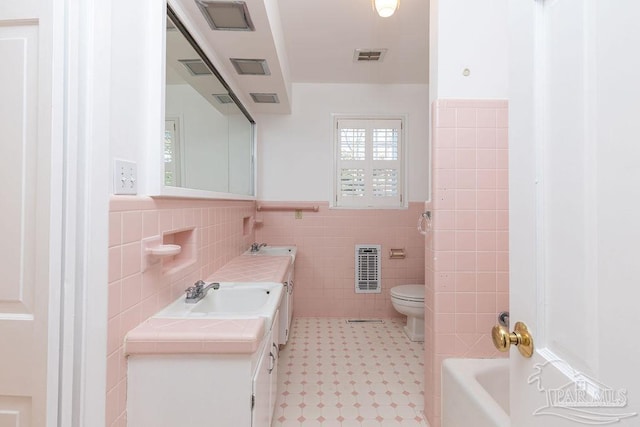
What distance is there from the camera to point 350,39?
2.35m

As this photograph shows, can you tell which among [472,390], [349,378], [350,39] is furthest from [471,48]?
[349,378]

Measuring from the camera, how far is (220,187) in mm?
2002

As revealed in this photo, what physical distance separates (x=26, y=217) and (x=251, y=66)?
169 centimetres

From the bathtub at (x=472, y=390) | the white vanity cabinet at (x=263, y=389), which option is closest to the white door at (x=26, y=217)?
the white vanity cabinet at (x=263, y=389)

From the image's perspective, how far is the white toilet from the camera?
2.53 meters

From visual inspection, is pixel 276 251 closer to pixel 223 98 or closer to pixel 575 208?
pixel 223 98

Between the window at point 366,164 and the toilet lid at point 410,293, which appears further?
the window at point 366,164

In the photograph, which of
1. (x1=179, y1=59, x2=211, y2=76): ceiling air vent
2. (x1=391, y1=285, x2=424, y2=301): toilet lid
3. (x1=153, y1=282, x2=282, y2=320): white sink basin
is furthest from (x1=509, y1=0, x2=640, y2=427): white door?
(x1=391, y1=285, x2=424, y2=301): toilet lid

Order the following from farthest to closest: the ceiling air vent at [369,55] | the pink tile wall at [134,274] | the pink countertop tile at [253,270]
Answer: the ceiling air vent at [369,55] → the pink countertop tile at [253,270] → the pink tile wall at [134,274]

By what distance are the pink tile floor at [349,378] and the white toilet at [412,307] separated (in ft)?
0.31

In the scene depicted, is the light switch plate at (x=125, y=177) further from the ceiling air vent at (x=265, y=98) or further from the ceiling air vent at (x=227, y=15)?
the ceiling air vent at (x=265, y=98)

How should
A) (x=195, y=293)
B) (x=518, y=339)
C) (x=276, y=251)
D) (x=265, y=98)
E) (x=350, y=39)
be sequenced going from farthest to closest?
(x=276, y=251) < (x=265, y=98) < (x=350, y=39) < (x=195, y=293) < (x=518, y=339)

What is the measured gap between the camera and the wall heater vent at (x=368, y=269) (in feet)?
10.3

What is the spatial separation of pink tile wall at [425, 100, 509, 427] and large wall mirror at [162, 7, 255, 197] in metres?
1.29
